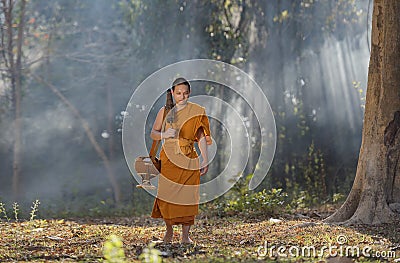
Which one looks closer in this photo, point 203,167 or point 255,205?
point 203,167

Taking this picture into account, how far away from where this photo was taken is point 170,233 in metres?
5.16

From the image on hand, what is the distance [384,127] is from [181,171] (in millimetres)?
2382

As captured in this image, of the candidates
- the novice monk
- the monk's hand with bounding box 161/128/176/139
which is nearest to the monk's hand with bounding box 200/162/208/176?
A: the novice monk

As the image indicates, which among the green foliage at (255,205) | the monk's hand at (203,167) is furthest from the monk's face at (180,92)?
the green foliage at (255,205)

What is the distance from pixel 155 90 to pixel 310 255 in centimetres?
732

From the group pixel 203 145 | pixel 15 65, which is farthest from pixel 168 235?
pixel 15 65

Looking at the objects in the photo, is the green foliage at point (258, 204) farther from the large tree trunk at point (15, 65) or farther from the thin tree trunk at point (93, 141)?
the large tree trunk at point (15, 65)

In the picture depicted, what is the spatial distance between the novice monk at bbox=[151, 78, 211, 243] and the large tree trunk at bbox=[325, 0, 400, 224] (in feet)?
6.30

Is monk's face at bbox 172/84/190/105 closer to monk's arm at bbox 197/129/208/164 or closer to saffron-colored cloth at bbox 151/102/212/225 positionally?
saffron-colored cloth at bbox 151/102/212/225

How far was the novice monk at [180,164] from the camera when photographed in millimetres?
5008

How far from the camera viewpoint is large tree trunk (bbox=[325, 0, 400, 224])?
20.3 ft

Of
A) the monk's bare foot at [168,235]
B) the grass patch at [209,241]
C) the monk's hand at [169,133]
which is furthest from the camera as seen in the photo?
the monk's bare foot at [168,235]

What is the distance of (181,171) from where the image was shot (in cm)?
503

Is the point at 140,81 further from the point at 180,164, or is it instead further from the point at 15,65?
the point at 180,164
